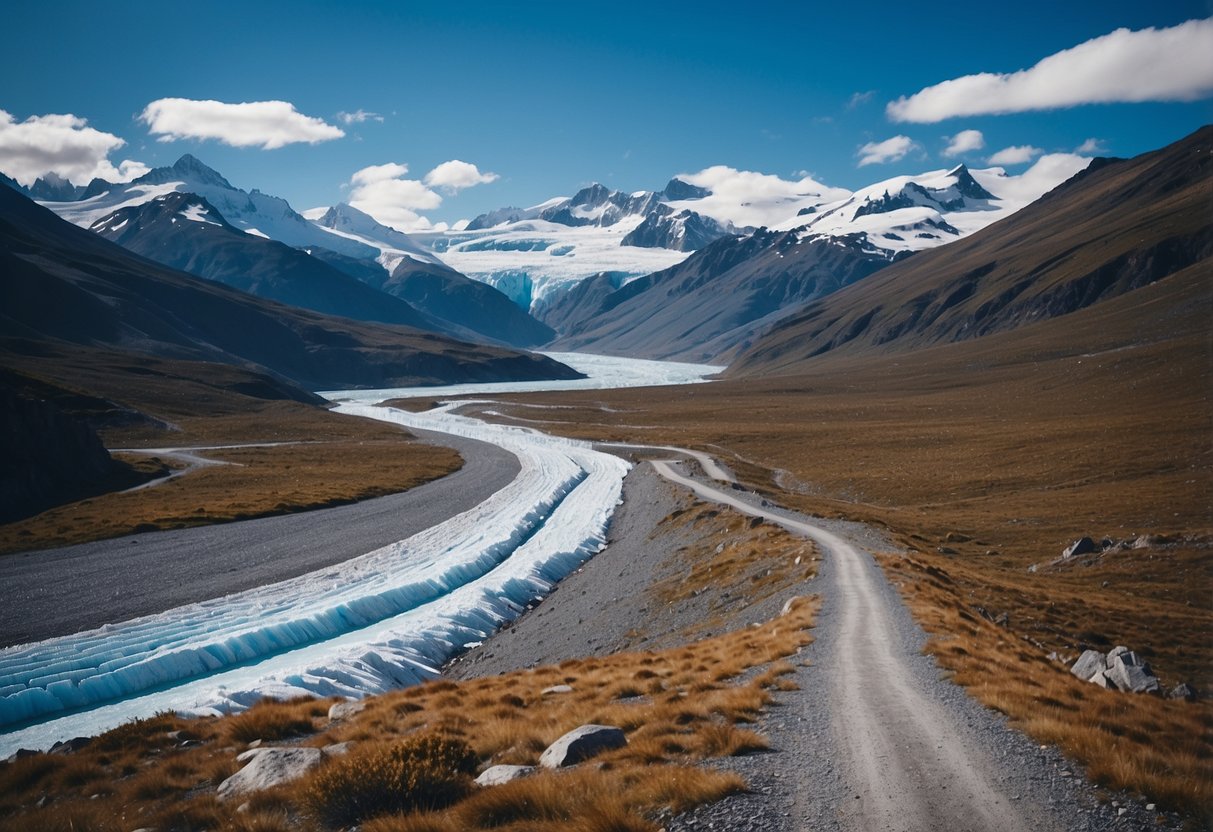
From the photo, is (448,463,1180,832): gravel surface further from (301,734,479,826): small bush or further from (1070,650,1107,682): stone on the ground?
(1070,650,1107,682): stone on the ground

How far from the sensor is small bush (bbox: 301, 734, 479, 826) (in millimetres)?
9125

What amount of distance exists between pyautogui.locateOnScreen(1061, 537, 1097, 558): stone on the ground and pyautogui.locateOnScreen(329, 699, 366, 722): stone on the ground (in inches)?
1386

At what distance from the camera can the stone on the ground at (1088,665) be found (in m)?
18.8

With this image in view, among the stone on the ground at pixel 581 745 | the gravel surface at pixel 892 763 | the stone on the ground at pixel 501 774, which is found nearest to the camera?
the gravel surface at pixel 892 763

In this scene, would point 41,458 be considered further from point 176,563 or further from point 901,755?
point 901,755

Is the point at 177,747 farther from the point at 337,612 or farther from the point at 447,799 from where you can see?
the point at 337,612

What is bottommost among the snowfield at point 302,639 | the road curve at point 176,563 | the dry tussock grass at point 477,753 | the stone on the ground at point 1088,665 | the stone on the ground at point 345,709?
the snowfield at point 302,639

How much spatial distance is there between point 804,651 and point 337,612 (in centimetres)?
2453

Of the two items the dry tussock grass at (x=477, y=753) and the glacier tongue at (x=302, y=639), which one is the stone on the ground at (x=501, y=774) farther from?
the glacier tongue at (x=302, y=639)

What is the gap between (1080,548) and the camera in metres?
36.0

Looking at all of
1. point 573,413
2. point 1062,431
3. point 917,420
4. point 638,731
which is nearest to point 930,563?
point 638,731

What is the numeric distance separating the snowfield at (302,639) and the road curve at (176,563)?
5.83 ft

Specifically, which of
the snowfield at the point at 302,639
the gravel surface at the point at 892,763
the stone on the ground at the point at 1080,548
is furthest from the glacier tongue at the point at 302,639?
the stone on the ground at the point at 1080,548

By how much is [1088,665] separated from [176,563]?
42.5m
